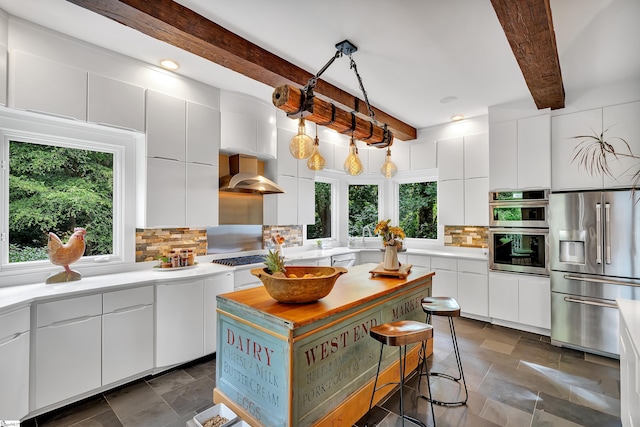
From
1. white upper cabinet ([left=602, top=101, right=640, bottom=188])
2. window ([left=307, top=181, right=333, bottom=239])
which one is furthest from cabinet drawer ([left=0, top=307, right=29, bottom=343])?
white upper cabinet ([left=602, top=101, right=640, bottom=188])

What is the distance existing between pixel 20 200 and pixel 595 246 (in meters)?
5.39

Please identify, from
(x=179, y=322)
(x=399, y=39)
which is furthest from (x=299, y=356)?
(x=399, y=39)

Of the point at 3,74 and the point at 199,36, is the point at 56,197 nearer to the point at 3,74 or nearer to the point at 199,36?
the point at 3,74

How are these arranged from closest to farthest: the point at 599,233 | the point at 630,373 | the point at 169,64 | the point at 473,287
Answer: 1. the point at 630,373
2. the point at 169,64
3. the point at 599,233
4. the point at 473,287

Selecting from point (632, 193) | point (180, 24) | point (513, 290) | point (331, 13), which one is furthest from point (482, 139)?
point (180, 24)

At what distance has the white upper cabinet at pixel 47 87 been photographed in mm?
2227

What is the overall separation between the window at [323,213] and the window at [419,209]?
1.30 meters

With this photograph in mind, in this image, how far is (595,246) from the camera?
10.4ft

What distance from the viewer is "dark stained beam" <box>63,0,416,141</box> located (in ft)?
6.30

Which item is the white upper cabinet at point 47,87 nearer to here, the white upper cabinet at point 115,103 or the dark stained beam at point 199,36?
the white upper cabinet at point 115,103

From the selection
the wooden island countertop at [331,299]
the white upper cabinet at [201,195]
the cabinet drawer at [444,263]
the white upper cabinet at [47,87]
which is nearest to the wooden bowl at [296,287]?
the wooden island countertop at [331,299]

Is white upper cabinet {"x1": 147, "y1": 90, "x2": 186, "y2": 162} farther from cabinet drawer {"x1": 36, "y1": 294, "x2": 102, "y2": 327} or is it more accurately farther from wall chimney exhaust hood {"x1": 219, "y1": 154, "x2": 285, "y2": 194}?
cabinet drawer {"x1": 36, "y1": 294, "x2": 102, "y2": 327}

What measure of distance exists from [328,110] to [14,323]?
8.54 ft

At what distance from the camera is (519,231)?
376 cm
